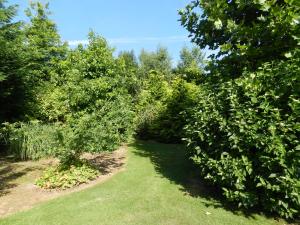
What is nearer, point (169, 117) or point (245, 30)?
point (245, 30)

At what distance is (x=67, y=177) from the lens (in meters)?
7.64

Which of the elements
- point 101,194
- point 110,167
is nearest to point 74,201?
point 101,194

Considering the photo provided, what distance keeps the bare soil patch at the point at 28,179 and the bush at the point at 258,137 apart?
11.5 ft

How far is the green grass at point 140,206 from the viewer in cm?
551

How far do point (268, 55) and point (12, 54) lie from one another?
428 inches

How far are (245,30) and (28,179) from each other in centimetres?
661

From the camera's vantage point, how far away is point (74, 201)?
646 cm

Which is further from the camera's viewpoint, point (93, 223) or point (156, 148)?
point (156, 148)

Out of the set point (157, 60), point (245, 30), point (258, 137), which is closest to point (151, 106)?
point (245, 30)

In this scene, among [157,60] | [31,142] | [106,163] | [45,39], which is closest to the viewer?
[106,163]

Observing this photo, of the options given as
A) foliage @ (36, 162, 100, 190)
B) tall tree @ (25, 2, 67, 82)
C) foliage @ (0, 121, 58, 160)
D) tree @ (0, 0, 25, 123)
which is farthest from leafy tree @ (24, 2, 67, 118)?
foliage @ (36, 162, 100, 190)

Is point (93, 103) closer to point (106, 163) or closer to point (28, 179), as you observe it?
point (106, 163)

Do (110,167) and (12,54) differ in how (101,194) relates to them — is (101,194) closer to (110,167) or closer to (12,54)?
(110,167)

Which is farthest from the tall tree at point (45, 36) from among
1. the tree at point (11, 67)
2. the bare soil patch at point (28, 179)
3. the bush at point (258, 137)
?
the bush at point (258, 137)
